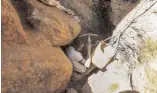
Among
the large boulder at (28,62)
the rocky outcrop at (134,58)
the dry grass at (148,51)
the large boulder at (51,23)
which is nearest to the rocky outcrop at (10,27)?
the large boulder at (28,62)

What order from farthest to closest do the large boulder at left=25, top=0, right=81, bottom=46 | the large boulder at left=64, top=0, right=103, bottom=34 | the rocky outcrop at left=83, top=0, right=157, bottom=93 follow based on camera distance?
1. the large boulder at left=64, top=0, right=103, bottom=34
2. the rocky outcrop at left=83, top=0, right=157, bottom=93
3. the large boulder at left=25, top=0, right=81, bottom=46

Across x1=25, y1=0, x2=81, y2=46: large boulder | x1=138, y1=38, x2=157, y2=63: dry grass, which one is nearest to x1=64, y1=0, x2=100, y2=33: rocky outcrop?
x1=25, y1=0, x2=81, y2=46: large boulder

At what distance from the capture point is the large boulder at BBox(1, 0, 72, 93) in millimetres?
2117

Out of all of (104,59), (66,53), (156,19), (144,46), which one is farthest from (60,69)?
(156,19)

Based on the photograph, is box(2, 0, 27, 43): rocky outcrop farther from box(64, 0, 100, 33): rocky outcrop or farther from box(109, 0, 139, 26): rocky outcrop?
box(109, 0, 139, 26): rocky outcrop

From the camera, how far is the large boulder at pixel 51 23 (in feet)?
8.33

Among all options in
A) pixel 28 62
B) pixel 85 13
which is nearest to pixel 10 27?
Result: pixel 28 62

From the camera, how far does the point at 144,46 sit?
279 centimetres

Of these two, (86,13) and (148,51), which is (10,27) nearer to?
(86,13)

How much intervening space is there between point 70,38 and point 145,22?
756 millimetres

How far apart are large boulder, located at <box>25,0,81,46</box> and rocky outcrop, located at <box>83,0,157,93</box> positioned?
1.59 ft

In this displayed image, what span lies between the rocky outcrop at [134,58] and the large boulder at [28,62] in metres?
0.46

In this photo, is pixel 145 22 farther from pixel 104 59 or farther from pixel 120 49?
pixel 104 59

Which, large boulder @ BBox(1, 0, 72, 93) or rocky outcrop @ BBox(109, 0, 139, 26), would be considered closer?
large boulder @ BBox(1, 0, 72, 93)
